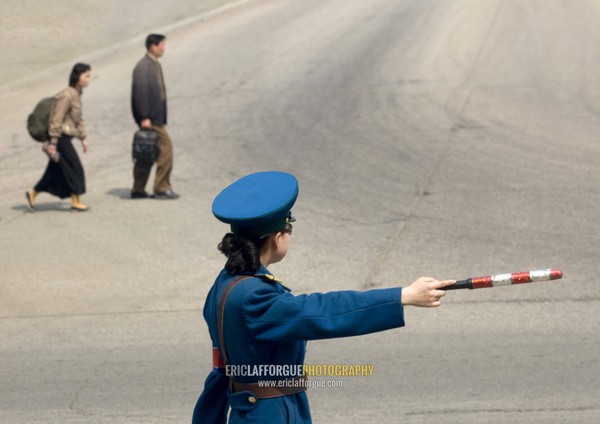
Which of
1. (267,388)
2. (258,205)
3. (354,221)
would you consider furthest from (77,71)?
(267,388)

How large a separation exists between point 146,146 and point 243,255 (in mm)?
8852

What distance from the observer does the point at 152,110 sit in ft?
40.2

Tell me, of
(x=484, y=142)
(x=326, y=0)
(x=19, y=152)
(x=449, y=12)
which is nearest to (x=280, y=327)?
(x=484, y=142)

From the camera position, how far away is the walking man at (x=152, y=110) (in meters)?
12.1

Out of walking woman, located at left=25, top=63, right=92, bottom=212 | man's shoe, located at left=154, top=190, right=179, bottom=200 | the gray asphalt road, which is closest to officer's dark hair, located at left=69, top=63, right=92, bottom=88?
walking woman, located at left=25, top=63, right=92, bottom=212

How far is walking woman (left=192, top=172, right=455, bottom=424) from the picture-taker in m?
3.37

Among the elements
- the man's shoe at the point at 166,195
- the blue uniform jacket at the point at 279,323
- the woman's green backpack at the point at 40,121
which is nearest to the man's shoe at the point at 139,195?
the man's shoe at the point at 166,195

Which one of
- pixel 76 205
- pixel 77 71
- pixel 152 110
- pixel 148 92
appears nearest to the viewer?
pixel 77 71

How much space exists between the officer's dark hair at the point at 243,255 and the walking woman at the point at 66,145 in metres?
8.46

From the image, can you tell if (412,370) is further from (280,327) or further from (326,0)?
(326,0)

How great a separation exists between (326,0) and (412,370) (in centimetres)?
2112

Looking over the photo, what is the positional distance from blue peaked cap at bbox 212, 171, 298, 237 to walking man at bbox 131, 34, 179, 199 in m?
8.64

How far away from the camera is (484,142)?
45.7 ft

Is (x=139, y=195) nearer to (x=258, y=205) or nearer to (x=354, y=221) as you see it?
(x=354, y=221)
